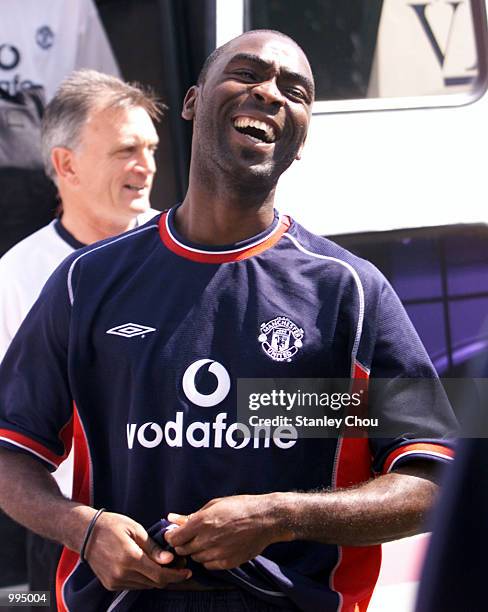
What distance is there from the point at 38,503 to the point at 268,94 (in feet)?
2.84

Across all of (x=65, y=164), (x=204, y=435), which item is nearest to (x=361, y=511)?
(x=204, y=435)

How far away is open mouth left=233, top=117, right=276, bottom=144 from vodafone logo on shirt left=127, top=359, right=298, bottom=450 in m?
0.44

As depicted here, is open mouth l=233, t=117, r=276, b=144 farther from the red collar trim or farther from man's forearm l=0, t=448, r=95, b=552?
man's forearm l=0, t=448, r=95, b=552

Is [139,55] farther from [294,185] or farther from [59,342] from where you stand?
[59,342]

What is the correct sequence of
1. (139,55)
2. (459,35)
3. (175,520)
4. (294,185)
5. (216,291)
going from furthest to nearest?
(139,55) < (459,35) < (294,185) < (216,291) < (175,520)

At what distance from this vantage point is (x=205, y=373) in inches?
90.0

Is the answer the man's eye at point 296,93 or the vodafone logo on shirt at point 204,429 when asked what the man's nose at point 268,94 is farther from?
the vodafone logo on shirt at point 204,429

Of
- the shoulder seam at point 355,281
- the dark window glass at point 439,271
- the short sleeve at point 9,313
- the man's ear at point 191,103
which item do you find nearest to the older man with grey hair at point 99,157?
the short sleeve at point 9,313

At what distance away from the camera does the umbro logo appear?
2336 mm

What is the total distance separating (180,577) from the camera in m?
2.21

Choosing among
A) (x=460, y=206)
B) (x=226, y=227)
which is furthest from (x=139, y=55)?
(x=226, y=227)

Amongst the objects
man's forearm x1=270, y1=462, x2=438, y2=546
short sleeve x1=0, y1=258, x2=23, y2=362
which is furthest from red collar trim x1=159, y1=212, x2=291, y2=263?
short sleeve x1=0, y1=258, x2=23, y2=362

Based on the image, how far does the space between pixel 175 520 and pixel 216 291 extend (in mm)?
420

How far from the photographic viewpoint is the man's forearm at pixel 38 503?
2.29 meters
